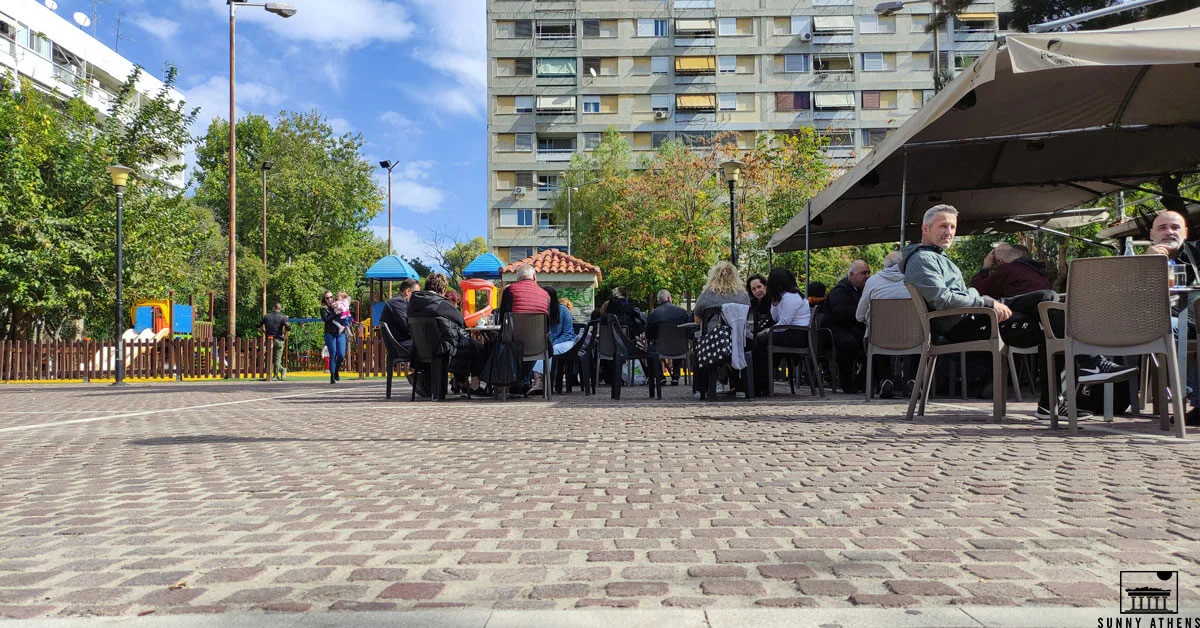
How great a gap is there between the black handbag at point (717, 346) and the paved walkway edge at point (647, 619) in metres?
7.76

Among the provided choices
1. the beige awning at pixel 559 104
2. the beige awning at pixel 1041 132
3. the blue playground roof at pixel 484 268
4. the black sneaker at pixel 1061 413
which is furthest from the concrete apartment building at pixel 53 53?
the black sneaker at pixel 1061 413

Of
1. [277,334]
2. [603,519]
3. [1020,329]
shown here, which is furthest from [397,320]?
[277,334]

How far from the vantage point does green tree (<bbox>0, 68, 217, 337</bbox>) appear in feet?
75.5

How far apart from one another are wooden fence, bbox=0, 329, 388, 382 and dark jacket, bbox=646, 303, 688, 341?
37.4 ft

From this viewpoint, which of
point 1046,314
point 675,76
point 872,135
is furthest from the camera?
point 675,76

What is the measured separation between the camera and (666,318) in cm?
1233

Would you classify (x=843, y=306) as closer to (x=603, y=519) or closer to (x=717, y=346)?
(x=717, y=346)

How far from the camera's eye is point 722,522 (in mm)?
3412

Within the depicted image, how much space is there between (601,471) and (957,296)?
3.33m

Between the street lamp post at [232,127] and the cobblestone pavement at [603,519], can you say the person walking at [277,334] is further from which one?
the cobblestone pavement at [603,519]

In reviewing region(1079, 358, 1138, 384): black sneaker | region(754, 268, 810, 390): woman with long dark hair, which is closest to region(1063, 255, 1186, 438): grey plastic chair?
region(1079, 358, 1138, 384): black sneaker

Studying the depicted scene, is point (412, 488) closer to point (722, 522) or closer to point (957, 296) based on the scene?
point (722, 522)

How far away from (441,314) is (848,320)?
489 cm

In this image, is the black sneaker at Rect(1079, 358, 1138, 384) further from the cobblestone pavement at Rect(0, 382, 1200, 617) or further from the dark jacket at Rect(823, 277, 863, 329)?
the dark jacket at Rect(823, 277, 863, 329)
